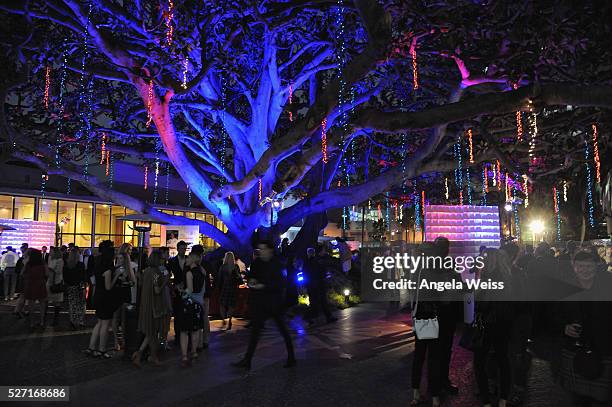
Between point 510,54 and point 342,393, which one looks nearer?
point 342,393

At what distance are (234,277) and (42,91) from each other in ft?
35.3

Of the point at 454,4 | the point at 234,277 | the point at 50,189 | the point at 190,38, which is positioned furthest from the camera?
the point at 50,189

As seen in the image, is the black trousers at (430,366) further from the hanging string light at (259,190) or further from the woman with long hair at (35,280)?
the hanging string light at (259,190)

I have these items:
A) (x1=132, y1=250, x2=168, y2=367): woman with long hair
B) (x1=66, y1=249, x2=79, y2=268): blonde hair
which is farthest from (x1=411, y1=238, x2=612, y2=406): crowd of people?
(x1=66, y1=249, x2=79, y2=268): blonde hair

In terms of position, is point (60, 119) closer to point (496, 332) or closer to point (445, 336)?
point (445, 336)

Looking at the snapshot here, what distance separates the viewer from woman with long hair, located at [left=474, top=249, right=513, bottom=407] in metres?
5.10

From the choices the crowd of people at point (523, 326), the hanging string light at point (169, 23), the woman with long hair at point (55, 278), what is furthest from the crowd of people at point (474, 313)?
the hanging string light at point (169, 23)

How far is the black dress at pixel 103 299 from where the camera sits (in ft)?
26.2

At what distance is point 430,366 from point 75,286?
27.4 feet

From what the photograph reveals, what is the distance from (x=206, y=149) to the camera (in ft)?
57.0

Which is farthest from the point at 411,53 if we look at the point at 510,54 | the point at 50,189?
the point at 50,189

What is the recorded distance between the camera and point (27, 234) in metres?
19.6

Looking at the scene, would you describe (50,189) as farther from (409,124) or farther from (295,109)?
(409,124)

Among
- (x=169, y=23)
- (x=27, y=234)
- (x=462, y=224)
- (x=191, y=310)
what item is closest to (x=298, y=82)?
(x=169, y=23)
